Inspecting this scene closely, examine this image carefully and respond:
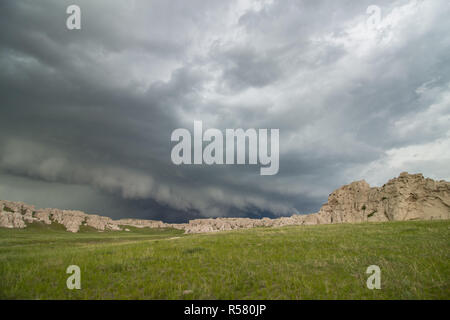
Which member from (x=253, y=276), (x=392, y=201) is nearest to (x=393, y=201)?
(x=392, y=201)

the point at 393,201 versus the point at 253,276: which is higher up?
the point at 253,276

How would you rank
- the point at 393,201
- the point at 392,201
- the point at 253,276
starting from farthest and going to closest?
the point at 392,201 < the point at 393,201 < the point at 253,276

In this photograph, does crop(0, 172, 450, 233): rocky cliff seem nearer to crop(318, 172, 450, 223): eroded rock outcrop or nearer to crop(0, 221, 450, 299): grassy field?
crop(318, 172, 450, 223): eroded rock outcrop

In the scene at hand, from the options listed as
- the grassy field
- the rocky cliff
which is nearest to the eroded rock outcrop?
the rocky cliff

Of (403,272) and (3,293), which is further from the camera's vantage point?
(403,272)

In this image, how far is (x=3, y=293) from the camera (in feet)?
31.8

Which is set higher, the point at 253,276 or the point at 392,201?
the point at 253,276

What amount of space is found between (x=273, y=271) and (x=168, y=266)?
6107 mm

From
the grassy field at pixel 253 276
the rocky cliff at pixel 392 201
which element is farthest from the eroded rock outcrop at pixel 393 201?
the grassy field at pixel 253 276

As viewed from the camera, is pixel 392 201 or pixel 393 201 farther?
pixel 392 201

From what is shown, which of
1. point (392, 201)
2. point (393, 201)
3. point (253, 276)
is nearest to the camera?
point (253, 276)

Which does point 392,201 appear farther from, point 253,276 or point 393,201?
point 253,276
